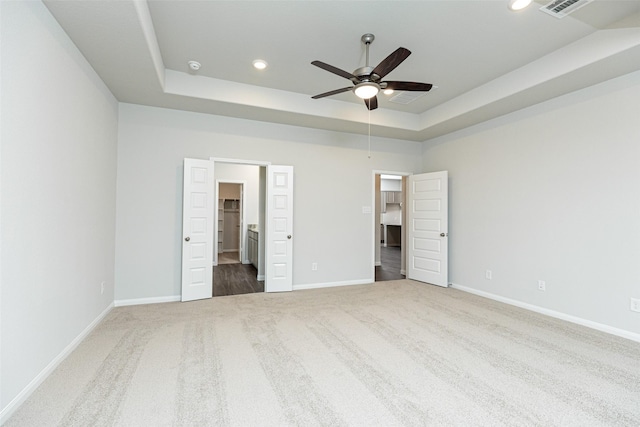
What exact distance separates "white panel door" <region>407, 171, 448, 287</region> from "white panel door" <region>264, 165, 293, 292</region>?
2.40 meters

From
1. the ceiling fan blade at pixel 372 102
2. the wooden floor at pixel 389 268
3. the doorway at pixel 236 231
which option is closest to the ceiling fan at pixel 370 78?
the ceiling fan blade at pixel 372 102

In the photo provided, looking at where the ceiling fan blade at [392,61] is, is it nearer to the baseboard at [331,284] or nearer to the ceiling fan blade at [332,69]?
the ceiling fan blade at [332,69]

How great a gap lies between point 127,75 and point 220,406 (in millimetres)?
3339

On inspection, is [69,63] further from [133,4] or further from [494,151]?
[494,151]

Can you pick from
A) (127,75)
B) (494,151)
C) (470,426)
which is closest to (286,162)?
(127,75)

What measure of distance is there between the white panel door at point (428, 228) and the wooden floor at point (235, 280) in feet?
9.48

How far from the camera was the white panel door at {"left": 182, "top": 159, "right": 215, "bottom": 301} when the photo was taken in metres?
4.21

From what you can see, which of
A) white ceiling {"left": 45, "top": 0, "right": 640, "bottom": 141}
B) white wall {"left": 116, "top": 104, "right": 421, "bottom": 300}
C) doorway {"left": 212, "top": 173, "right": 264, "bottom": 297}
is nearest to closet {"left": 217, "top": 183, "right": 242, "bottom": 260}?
doorway {"left": 212, "top": 173, "right": 264, "bottom": 297}

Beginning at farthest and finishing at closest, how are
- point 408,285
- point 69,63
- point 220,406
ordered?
point 408,285 < point 69,63 < point 220,406

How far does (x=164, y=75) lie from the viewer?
11.8 ft

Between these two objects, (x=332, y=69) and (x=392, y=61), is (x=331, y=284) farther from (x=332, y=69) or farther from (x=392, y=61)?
(x=392, y=61)

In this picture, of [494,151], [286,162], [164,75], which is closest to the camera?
[164,75]

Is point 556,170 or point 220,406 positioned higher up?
point 556,170

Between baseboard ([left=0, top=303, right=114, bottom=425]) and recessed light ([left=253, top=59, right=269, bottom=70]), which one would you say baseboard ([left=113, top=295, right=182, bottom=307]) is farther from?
recessed light ([left=253, top=59, right=269, bottom=70])
